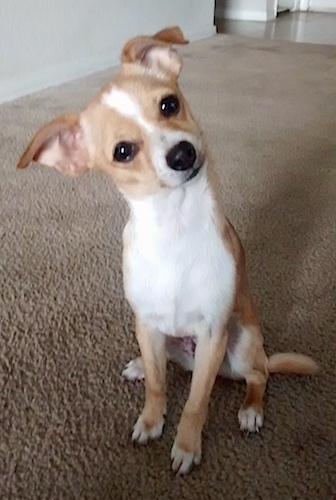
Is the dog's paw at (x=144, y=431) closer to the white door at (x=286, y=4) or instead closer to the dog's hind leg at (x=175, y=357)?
the dog's hind leg at (x=175, y=357)

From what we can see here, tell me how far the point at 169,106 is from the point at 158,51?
0.50 ft

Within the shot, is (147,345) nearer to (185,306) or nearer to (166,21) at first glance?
(185,306)

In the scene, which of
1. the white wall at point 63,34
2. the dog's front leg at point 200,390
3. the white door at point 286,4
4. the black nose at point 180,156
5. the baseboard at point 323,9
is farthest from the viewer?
the baseboard at point 323,9

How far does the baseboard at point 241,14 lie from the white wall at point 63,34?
1306 millimetres

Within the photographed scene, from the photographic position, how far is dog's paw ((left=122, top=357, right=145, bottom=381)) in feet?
3.89

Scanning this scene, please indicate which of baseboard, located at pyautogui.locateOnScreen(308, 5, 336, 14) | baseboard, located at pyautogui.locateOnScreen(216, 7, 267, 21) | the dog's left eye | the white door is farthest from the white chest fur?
baseboard, located at pyautogui.locateOnScreen(308, 5, 336, 14)

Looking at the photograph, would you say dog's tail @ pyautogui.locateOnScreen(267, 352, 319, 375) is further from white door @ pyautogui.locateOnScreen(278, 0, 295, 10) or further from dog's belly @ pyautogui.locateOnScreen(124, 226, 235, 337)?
white door @ pyautogui.locateOnScreen(278, 0, 295, 10)

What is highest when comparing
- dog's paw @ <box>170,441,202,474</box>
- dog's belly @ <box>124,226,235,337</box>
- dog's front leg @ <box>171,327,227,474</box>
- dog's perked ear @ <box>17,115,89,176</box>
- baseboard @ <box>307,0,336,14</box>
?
dog's perked ear @ <box>17,115,89,176</box>

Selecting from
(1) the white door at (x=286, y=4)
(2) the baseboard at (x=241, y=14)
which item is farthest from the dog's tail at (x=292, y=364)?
(1) the white door at (x=286, y=4)

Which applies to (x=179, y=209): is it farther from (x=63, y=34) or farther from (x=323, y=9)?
(x=323, y=9)

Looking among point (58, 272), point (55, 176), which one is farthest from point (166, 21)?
point (58, 272)

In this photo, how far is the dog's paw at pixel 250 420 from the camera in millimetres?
1073

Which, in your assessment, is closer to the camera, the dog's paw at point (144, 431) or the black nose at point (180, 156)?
the black nose at point (180, 156)

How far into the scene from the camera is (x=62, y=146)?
3.38 ft
